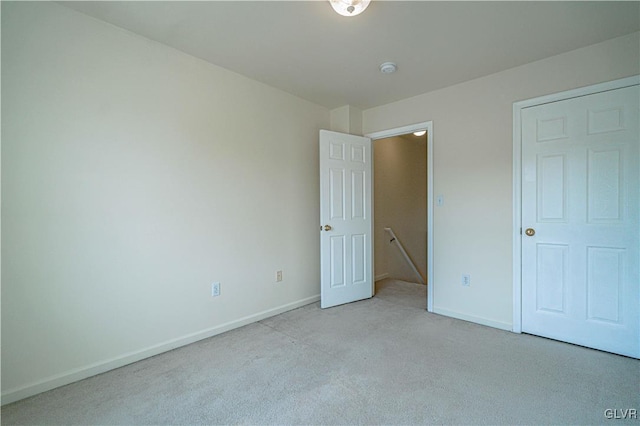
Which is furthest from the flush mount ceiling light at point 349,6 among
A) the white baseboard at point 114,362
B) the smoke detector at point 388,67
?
the white baseboard at point 114,362

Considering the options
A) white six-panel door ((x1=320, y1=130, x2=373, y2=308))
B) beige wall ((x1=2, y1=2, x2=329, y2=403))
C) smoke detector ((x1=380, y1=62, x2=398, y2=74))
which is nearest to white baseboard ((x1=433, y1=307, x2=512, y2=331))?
white six-panel door ((x1=320, y1=130, x2=373, y2=308))

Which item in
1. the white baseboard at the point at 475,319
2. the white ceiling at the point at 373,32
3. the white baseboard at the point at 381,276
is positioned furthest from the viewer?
the white baseboard at the point at 381,276

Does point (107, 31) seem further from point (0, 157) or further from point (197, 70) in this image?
point (0, 157)

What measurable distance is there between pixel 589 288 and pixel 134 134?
3730 millimetres

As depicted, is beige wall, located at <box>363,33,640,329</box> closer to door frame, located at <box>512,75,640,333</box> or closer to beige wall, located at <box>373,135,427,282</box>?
door frame, located at <box>512,75,640,333</box>

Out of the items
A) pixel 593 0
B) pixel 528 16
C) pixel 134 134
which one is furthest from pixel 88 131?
pixel 593 0

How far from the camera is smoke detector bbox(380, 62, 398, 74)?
262 centimetres

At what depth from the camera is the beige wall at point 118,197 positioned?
1781mm

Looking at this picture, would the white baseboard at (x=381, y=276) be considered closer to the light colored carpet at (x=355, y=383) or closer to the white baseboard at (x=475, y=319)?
the white baseboard at (x=475, y=319)

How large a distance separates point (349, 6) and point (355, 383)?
90.8 inches

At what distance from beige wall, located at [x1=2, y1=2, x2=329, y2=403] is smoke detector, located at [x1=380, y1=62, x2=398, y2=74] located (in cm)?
116

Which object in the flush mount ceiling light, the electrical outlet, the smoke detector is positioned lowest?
the electrical outlet

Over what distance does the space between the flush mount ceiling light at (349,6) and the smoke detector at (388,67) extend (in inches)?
36.4

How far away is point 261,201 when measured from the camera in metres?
3.07
